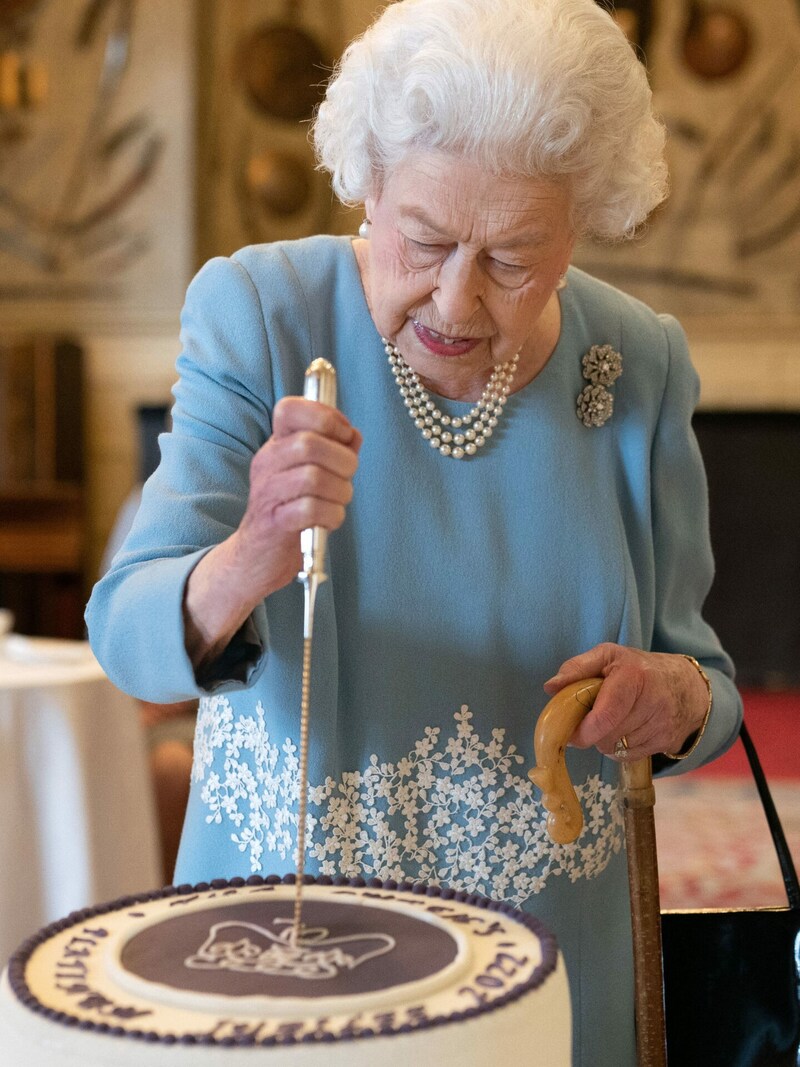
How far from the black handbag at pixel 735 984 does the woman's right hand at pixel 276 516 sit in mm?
560

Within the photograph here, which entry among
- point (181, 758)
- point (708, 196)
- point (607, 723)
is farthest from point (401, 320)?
point (708, 196)

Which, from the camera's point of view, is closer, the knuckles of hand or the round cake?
the round cake

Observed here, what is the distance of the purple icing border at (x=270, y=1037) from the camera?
2.60ft

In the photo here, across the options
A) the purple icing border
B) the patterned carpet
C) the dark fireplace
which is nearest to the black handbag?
the purple icing border

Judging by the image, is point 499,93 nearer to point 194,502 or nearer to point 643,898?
point 194,502

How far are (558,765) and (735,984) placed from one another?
0.35 metres

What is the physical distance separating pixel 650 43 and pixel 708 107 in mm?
503

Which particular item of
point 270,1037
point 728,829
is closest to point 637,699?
point 270,1037

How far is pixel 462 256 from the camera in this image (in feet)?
4.35

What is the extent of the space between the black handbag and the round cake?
1.41ft

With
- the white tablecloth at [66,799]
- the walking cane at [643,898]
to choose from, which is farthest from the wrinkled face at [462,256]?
the white tablecloth at [66,799]

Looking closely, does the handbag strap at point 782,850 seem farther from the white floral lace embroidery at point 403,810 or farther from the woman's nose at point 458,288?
the woman's nose at point 458,288

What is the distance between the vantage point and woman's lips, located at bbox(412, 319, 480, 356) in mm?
1416

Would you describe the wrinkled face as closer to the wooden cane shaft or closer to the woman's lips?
the woman's lips
